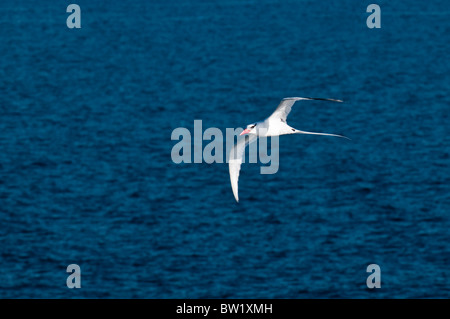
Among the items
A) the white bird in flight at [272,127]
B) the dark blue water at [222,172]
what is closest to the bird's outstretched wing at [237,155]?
the white bird in flight at [272,127]

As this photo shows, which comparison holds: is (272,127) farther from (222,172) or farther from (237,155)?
(222,172)

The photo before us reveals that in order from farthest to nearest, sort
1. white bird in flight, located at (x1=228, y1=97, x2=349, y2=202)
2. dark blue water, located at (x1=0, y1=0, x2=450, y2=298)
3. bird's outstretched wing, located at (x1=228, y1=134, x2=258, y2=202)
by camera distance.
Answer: dark blue water, located at (x1=0, y1=0, x2=450, y2=298) → bird's outstretched wing, located at (x1=228, y1=134, x2=258, y2=202) → white bird in flight, located at (x1=228, y1=97, x2=349, y2=202)

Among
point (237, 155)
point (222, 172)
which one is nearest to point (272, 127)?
point (237, 155)

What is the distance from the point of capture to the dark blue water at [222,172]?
56375 millimetres

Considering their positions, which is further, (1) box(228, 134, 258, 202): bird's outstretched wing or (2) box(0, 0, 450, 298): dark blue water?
(2) box(0, 0, 450, 298): dark blue water

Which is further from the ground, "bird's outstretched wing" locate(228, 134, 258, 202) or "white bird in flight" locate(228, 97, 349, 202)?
"white bird in flight" locate(228, 97, 349, 202)

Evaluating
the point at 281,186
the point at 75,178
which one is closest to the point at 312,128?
the point at 281,186

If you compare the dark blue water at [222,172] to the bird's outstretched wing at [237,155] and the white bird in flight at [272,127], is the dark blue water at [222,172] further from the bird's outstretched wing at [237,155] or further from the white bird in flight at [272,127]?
the white bird in flight at [272,127]

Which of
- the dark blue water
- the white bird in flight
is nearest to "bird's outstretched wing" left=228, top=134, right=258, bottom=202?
the white bird in flight

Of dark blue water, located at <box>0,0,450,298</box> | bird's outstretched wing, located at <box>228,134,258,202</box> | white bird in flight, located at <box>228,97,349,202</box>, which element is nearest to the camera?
white bird in flight, located at <box>228,97,349,202</box>

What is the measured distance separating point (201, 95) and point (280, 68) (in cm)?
1607

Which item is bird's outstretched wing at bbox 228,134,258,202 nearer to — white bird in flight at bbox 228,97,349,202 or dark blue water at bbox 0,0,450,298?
white bird in flight at bbox 228,97,349,202

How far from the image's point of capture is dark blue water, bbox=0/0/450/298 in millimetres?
56375
